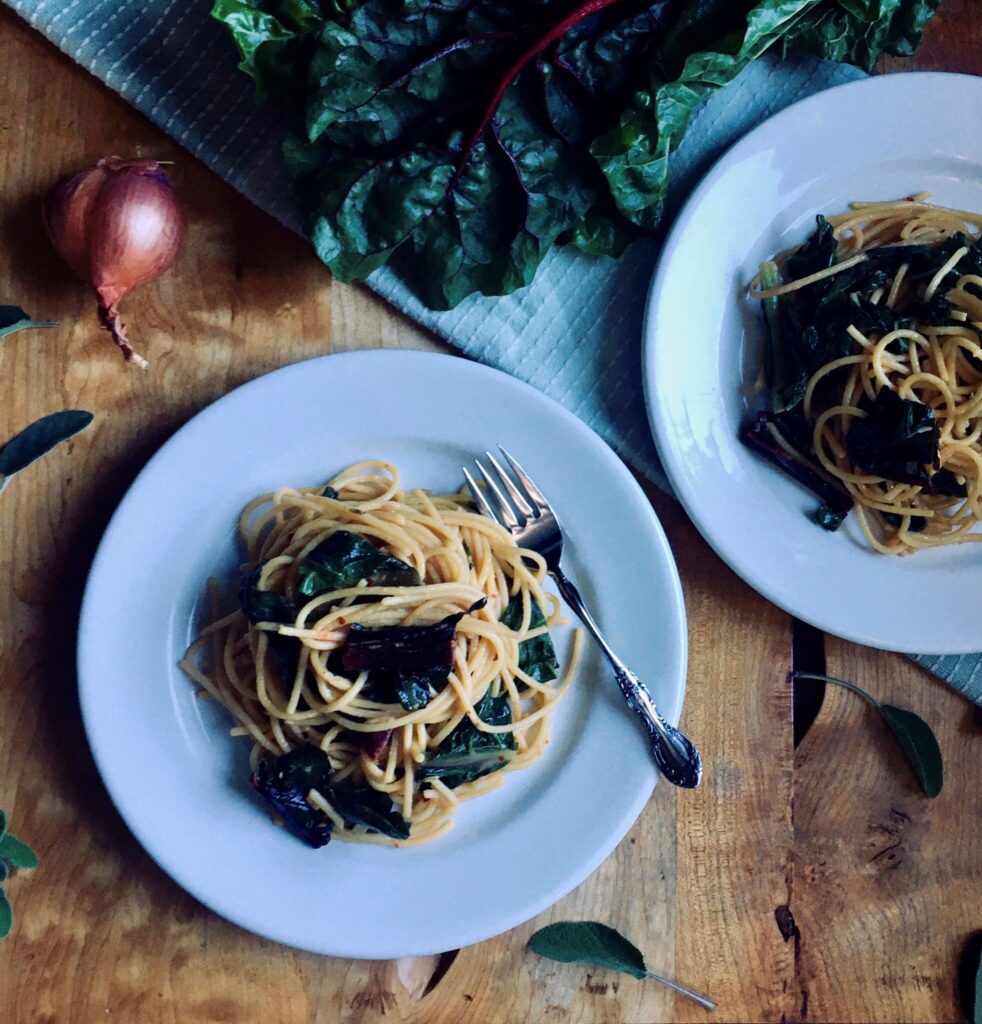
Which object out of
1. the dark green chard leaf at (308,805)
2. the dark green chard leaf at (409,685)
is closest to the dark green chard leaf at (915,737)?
the dark green chard leaf at (409,685)

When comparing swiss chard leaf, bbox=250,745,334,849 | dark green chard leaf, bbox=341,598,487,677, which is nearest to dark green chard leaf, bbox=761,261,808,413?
dark green chard leaf, bbox=341,598,487,677

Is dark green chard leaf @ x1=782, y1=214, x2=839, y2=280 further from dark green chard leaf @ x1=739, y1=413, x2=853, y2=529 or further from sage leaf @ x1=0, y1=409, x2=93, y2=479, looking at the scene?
sage leaf @ x1=0, y1=409, x2=93, y2=479

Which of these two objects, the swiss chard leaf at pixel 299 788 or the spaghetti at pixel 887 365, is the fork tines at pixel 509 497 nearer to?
the spaghetti at pixel 887 365

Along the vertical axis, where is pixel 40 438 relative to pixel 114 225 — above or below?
below

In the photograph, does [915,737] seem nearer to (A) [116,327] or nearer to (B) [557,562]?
(B) [557,562]

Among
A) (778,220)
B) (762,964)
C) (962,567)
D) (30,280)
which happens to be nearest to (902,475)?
(962,567)

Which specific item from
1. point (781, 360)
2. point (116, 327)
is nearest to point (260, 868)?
point (116, 327)
